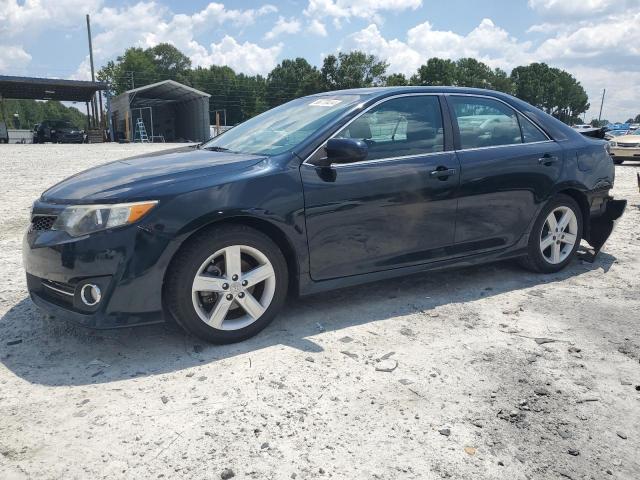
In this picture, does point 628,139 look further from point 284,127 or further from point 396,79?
point 396,79

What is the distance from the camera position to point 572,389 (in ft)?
9.01

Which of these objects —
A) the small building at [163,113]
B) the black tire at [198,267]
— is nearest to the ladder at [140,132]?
Answer: the small building at [163,113]

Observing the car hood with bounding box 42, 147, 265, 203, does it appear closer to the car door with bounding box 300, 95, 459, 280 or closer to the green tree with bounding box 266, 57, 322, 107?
the car door with bounding box 300, 95, 459, 280

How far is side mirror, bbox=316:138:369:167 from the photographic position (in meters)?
3.29

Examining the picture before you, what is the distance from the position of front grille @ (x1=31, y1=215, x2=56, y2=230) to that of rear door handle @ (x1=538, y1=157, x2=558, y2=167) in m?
3.70

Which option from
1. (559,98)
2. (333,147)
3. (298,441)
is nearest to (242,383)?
(298,441)

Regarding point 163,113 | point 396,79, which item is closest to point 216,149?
point 163,113

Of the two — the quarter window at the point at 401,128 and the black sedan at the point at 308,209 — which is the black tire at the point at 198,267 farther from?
the quarter window at the point at 401,128

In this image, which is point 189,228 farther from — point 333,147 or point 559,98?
point 559,98

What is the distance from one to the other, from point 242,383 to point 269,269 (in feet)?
2.52

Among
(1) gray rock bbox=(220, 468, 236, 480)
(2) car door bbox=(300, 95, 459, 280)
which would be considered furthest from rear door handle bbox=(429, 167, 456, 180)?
(1) gray rock bbox=(220, 468, 236, 480)

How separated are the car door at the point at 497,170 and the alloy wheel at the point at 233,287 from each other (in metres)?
1.63

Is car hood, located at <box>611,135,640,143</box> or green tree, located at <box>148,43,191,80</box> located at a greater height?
green tree, located at <box>148,43,191,80</box>

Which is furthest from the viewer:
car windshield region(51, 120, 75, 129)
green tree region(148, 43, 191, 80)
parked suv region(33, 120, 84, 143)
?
green tree region(148, 43, 191, 80)
